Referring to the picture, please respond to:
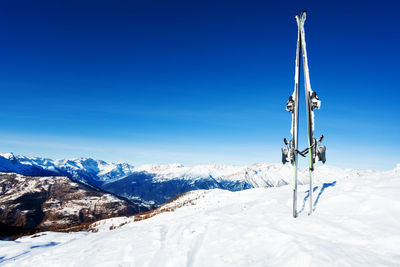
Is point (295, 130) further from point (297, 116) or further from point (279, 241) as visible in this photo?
point (279, 241)

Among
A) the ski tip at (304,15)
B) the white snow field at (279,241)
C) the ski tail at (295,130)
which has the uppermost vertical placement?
the ski tip at (304,15)

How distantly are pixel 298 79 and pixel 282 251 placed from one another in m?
8.22

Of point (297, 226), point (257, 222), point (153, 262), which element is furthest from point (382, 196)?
point (153, 262)

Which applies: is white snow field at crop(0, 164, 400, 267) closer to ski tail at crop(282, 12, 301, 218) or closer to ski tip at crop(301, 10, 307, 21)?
ski tail at crop(282, 12, 301, 218)

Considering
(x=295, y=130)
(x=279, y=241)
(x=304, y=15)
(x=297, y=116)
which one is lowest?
(x=279, y=241)

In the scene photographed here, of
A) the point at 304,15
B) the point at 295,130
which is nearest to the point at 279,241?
the point at 295,130

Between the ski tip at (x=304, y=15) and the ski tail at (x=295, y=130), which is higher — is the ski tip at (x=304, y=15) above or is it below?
above

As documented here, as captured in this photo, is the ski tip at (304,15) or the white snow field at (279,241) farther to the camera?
the ski tip at (304,15)

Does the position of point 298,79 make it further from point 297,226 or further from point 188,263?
point 188,263

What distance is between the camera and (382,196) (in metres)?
10.2

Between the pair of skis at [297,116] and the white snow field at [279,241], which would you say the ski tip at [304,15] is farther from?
the white snow field at [279,241]

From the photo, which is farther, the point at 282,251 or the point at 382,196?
the point at 382,196

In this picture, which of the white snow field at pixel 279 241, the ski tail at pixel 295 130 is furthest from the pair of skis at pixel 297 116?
the white snow field at pixel 279 241

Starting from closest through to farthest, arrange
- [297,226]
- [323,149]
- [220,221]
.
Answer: [297,226] → [323,149] → [220,221]
